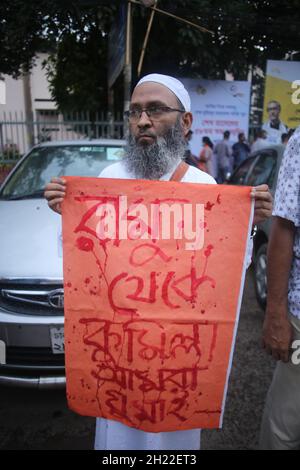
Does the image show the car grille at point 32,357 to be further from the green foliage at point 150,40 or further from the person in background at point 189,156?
the green foliage at point 150,40

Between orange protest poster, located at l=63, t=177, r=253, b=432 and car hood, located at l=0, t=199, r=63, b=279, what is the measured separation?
1.00 metres

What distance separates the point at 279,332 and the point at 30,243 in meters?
1.73

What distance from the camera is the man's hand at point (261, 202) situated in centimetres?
150

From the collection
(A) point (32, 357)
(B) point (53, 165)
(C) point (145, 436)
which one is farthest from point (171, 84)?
(B) point (53, 165)

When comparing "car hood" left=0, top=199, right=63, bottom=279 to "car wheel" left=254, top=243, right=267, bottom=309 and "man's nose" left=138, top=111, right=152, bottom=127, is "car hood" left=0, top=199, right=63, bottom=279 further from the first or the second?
"car wheel" left=254, top=243, right=267, bottom=309

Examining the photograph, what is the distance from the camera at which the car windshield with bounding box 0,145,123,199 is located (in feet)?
12.4

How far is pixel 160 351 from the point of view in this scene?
1.55 metres

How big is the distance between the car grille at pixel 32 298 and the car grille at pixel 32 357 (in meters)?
0.22

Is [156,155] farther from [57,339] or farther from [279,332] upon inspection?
[57,339]

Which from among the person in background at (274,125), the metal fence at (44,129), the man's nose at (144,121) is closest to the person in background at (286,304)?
the man's nose at (144,121)

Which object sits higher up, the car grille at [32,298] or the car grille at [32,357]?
the car grille at [32,298]

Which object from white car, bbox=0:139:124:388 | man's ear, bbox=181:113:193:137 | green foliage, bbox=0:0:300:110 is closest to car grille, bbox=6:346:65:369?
white car, bbox=0:139:124:388

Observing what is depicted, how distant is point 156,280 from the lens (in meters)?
1.52

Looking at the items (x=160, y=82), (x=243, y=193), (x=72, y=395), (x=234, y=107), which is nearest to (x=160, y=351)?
(x=72, y=395)
